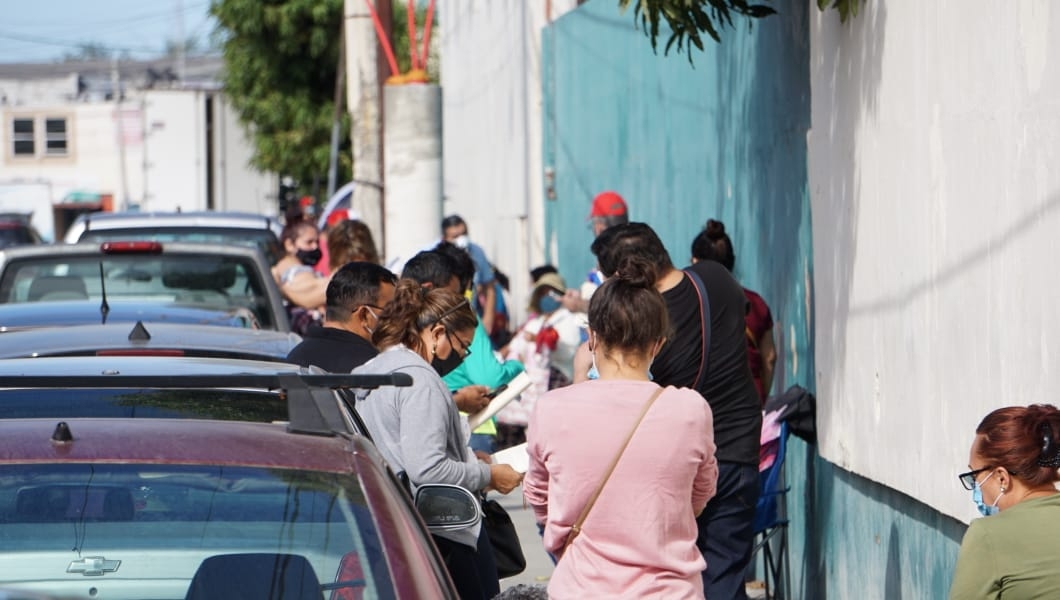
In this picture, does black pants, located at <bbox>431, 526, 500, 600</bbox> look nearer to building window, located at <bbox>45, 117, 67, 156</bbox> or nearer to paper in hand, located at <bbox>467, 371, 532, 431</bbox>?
paper in hand, located at <bbox>467, 371, 532, 431</bbox>

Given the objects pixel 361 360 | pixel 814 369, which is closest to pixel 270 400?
pixel 361 360

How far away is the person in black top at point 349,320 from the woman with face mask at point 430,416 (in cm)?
49

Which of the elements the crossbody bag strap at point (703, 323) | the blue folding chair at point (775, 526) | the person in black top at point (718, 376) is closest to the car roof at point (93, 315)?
the person in black top at point (718, 376)

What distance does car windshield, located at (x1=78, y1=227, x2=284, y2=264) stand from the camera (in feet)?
37.1

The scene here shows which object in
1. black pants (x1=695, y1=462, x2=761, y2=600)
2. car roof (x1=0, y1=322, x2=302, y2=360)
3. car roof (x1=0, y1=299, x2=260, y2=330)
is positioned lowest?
black pants (x1=695, y1=462, x2=761, y2=600)

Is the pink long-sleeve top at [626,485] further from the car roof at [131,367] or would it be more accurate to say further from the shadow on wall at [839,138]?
the shadow on wall at [839,138]

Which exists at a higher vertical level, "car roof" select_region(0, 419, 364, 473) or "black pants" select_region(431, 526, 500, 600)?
"car roof" select_region(0, 419, 364, 473)

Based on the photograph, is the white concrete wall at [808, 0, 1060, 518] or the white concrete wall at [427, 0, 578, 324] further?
the white concrete wall at [427, 0, 578, 324]

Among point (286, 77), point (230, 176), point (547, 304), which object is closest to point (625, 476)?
point (547, 304)

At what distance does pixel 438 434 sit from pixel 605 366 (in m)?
0.78

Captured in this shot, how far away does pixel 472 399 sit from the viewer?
6.27 metres

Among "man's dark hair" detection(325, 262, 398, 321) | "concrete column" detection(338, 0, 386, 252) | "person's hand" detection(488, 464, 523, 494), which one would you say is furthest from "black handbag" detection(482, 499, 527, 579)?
"concrete column" detection(338, 0, 386, 252)

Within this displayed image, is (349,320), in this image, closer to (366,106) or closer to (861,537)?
(861,537)

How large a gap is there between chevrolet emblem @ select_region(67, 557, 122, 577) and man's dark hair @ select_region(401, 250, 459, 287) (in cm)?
353
